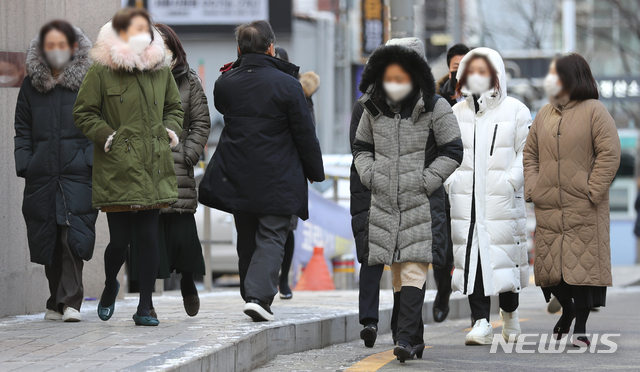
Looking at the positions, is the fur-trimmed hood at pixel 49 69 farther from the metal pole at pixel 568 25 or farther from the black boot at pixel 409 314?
the metal pole at pixel 568 25

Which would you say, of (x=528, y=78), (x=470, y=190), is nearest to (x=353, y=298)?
(x=470, y=190)

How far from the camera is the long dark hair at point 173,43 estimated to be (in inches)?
264

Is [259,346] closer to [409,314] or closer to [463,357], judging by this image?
[409,314]

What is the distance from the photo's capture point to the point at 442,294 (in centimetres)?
846

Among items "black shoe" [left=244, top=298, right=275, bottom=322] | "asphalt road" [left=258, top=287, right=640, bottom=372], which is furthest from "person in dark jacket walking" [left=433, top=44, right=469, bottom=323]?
"black shoe" [left=244, top=298, right=275, bottom=322]

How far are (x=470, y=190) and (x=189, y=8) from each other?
79.2ft

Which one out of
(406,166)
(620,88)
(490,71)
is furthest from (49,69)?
(620,88)

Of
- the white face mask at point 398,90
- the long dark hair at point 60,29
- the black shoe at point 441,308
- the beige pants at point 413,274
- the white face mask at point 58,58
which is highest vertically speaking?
the long dark hair at point 60,29

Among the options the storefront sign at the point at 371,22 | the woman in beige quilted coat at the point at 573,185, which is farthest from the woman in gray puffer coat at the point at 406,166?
the storefront sign at the point at 371,22

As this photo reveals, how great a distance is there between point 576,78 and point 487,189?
3.11 ft

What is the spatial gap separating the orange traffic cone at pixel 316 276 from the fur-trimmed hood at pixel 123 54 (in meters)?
5.55

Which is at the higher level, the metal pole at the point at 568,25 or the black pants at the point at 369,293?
the metal pole at the point at 568,25

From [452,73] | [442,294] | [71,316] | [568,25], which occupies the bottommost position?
[442,294]

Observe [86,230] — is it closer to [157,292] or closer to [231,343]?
[231,343]
